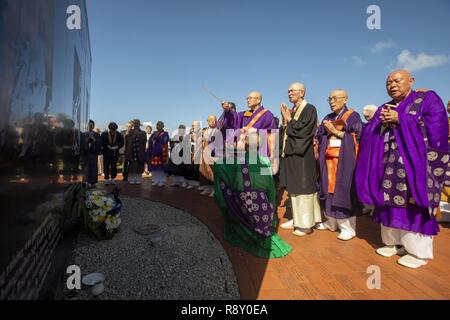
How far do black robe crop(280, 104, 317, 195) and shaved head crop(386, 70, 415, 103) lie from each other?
101 cm

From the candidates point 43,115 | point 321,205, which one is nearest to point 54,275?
point 43,115

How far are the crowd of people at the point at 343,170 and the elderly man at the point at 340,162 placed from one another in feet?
0.04

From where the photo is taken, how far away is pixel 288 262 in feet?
9.50

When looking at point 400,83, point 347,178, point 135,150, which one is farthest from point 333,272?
point 135,150

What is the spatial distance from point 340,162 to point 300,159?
0.55 metres

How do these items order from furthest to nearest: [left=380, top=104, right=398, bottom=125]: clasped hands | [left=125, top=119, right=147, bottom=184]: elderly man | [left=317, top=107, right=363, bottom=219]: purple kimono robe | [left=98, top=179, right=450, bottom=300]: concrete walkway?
1. [left=125, top=119, right=147, bottom=184]: elderly man
2. [left=317, top=107, right=363, bottom=219]: purple kimono robe
3. [left=380, top=104, right=398, bottom=125]: clasped hands
4. [left=98, top=179, right=450, bottom=300]: concrete walkway

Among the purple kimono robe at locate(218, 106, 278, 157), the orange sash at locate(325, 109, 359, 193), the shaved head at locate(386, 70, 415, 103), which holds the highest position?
the shaved head at locate(386, 70, 415, 103)

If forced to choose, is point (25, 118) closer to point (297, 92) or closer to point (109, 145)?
point (297, 92)

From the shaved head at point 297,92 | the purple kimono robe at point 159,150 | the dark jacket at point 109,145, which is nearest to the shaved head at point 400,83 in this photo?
the shaved head at point 297,92

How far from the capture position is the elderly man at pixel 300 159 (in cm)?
374

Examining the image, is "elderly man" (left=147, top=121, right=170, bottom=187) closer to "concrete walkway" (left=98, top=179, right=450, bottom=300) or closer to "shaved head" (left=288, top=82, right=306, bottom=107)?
"concrete walkway" (left=98, top=179, right=450, bottom=300)

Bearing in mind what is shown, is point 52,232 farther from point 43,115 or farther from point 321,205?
point 321,205

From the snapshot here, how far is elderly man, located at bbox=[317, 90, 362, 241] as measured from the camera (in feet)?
11.7

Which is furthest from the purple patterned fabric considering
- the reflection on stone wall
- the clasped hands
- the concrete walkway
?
the reflection on stone wall
